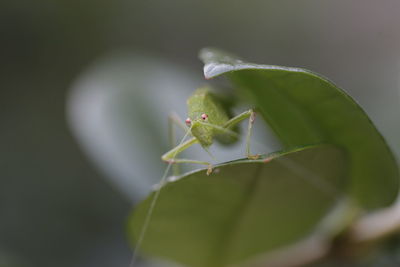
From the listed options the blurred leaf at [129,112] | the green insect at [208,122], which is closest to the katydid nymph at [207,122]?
the green insect at [208,122]

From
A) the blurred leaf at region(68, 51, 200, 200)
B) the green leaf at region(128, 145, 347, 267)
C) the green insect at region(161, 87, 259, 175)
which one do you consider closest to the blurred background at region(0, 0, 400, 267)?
the blurred leaf at region(68, 51, 200, 200)

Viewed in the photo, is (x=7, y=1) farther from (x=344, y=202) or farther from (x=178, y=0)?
(x=344, y=202)

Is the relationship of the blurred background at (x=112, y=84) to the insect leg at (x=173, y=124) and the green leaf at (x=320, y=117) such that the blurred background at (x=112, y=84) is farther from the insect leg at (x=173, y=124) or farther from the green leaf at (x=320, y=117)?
the green leaf at (x=320, y=117)

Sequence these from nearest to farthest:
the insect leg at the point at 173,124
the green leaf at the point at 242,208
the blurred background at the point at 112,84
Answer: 1. the green leaf at the point at 242,208
2. the insect leg at the point at 173,124
3. the blurred background at the point at 112,84

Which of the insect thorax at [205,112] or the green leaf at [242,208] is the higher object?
the insect thorax at [205,112]

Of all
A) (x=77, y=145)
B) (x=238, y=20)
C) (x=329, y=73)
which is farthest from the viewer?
(x=238, y=20)

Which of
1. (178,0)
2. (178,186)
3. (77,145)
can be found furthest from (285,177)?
(178,0)

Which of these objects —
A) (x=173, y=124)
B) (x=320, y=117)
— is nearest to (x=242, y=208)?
(x=320, y=117)
